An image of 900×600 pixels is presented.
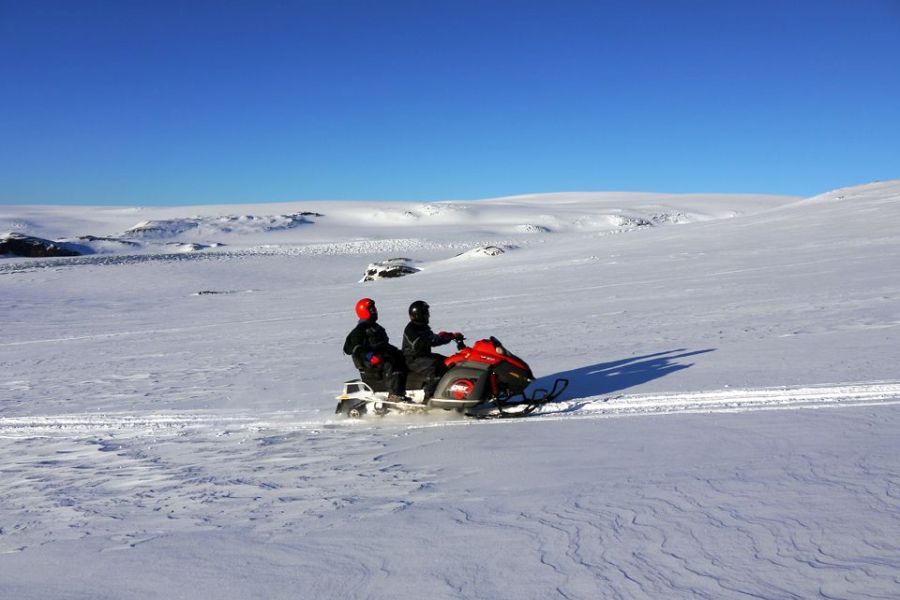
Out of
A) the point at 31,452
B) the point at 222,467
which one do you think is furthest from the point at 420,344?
the point at 31,452

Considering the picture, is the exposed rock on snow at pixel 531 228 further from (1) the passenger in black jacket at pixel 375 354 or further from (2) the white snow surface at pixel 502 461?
(1) the passenger in black jacket at pixel 375 354

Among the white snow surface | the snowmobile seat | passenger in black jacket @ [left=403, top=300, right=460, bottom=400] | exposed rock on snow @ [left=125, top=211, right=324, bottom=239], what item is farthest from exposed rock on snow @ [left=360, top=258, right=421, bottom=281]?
exposed rock on snow @ [left=125, top=211, right=324, bottom=239]

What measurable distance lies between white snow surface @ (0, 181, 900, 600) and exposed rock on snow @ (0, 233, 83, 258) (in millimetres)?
32194

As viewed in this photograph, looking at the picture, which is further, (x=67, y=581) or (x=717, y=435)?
(x=717, y=435)

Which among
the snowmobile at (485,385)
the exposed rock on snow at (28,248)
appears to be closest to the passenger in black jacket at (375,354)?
the snowmobile at (485,385)

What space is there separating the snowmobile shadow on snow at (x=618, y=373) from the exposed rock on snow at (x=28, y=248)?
149 feet

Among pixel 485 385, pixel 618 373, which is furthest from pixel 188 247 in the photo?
pixel 485 385

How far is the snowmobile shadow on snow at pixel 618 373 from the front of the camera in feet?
29.5

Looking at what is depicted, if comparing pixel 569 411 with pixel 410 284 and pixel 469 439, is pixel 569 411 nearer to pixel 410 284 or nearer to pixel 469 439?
pixel 469 439

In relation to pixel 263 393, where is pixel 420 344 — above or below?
above

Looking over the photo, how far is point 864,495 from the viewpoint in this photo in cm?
436

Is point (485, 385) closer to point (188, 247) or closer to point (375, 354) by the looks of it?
point (375, 354)

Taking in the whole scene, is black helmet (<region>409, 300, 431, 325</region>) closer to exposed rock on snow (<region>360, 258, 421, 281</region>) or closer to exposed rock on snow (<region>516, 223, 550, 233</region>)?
exposed rock on snow (<region>360, 258, 421, 281</region>)

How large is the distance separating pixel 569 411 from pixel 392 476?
2.67 metres
